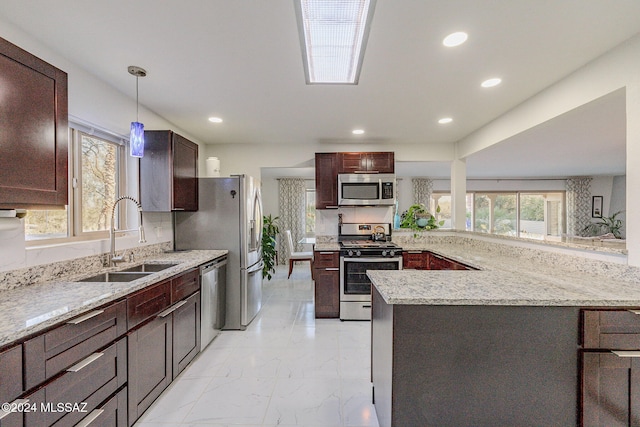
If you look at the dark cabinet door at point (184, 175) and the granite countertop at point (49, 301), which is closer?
the granite countertop at point (49, 301)

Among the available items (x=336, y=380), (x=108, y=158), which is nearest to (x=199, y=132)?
(x=108, y=158)

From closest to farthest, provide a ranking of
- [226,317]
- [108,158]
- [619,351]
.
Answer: [619,351] → [108,158] → [226,317]

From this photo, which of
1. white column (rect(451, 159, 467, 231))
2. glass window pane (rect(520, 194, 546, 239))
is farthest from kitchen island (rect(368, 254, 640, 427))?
glass window pane (rect(520, 194, 546, 239))

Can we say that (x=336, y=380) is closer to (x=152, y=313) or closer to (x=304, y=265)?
(x=152, y=313)

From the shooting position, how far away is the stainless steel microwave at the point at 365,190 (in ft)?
13.1

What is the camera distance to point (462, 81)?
2.32m

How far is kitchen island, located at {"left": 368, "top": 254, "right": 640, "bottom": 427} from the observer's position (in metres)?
1.40

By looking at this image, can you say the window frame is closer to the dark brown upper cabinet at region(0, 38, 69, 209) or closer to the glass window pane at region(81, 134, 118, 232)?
the glass window pane at region(81, 134, 118, 232)

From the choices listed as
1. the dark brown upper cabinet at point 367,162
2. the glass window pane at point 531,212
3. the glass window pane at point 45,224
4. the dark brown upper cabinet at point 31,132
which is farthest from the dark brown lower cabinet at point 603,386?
the glass window pane at point 531,212

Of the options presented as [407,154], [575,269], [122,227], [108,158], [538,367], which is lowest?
[538,367]

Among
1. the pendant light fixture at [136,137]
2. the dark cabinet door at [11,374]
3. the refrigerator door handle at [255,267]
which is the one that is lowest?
the refrigerator door handle at [255,267]

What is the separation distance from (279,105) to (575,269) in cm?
282

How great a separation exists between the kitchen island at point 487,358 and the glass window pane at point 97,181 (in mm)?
2461

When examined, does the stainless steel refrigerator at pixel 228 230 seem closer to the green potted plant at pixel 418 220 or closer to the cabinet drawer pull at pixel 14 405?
the cabinet drawer pull at pixel 14 405
